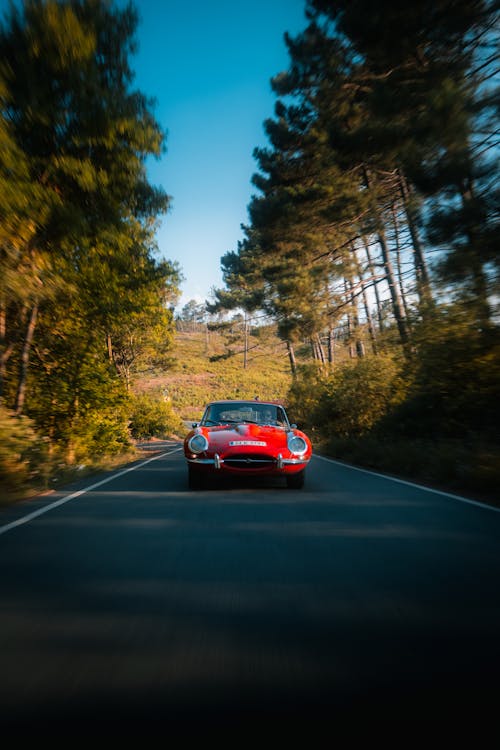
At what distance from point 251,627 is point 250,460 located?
498 centimetres

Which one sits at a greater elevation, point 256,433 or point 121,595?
point 256,433

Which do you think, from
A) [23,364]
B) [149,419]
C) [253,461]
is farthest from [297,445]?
[149,419]

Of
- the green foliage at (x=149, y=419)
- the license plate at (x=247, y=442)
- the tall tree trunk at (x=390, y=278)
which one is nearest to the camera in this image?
the license plate at (x=247, y=442)

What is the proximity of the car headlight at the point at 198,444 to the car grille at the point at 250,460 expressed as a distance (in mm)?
389

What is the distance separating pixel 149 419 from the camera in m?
30.1

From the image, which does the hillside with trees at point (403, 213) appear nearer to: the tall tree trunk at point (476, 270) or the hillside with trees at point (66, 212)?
the tall tree trunk at point (476, 270)

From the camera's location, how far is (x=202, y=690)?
6.62ft

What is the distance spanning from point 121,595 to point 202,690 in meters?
1.27

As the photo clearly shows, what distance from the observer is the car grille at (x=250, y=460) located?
7.61 metres

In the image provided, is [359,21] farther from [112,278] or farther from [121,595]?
[121,595]

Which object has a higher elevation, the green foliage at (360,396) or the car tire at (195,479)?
the green foliage at (360,396)

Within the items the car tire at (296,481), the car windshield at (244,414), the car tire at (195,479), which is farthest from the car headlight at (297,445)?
the car tire at (195,479)

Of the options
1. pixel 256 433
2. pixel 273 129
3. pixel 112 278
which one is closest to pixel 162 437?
pixel 273 129

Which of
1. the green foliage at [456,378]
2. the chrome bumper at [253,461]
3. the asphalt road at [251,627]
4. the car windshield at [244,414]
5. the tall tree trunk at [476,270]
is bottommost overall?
the asphalt road at [251,627]
